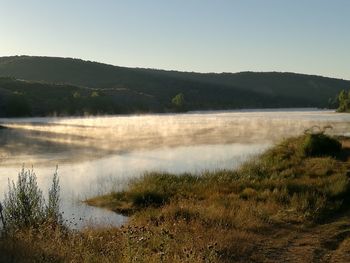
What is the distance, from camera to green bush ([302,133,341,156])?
33031 mm

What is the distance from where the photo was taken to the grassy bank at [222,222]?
11.5 m

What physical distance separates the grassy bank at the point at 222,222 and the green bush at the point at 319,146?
14.9ft

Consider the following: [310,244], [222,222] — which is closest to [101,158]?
[222,222]

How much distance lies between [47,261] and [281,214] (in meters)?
8.96

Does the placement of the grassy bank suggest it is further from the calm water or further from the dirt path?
the calm water

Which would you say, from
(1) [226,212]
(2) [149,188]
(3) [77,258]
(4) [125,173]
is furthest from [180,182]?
(3) [77,258]

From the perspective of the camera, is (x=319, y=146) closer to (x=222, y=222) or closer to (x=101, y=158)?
(x=101, y=158)

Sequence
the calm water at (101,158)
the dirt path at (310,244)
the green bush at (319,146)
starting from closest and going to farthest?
the dirt path at (310,244), the calm water at (101,158), the green bush at (319,146)

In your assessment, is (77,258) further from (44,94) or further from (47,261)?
(44,94)

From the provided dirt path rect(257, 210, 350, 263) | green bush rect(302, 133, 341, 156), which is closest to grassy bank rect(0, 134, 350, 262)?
dirt path rect(257, 210, 350, 263)

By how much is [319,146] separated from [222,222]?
1984 centimetres

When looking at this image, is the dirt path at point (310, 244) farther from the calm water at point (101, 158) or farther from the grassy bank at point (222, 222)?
the calm water at point (101, 158)

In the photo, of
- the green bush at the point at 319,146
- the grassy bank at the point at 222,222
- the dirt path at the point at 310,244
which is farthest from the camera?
the green bush at the point at 319,146

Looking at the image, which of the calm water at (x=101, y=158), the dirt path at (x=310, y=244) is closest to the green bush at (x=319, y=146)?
the calm water at (x=101, y=158)
